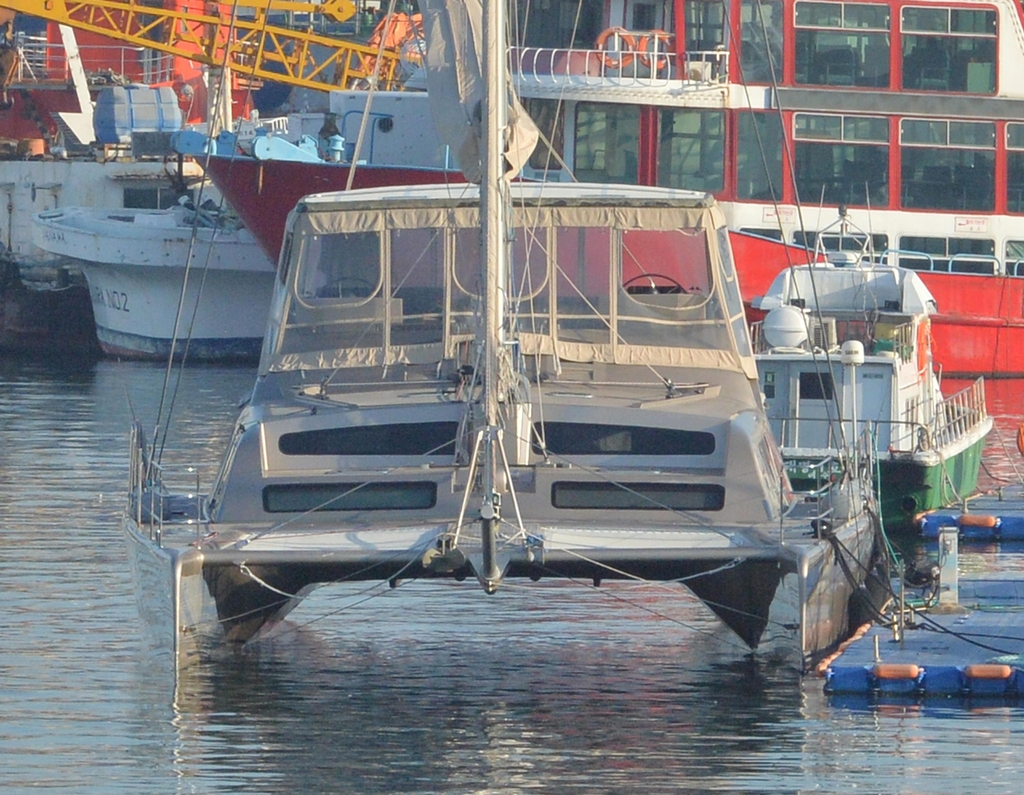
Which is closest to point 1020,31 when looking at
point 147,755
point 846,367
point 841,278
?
point 841,278

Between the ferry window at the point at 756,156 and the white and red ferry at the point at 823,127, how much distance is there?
1.4 inches

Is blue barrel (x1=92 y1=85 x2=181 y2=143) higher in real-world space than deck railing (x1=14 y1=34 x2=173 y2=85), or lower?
lower

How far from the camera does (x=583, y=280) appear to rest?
582 inches

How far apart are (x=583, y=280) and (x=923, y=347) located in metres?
10.4

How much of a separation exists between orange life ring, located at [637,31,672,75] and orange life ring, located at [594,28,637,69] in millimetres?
209

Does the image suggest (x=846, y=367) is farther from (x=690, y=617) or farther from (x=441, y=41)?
(x=441, y=41)

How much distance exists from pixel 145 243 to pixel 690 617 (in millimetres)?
26934

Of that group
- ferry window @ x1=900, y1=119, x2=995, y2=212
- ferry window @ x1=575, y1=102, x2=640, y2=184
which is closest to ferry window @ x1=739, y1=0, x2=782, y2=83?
ferry window @ x1=575, y1=102, x2=640, y2=184

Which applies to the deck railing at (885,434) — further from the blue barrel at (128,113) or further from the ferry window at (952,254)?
the blue barrel at (128,113)

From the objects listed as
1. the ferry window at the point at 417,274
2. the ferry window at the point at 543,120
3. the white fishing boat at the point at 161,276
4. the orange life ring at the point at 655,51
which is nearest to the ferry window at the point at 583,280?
the ferry window at the point at 417,274

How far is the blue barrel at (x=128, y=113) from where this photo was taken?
4797 centimetres

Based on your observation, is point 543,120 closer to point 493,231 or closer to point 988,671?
point 493,231

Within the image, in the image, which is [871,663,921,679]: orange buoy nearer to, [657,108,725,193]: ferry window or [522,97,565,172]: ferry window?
[522,97,565,172]: ferry window

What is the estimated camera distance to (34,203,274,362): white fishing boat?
41312 mm
